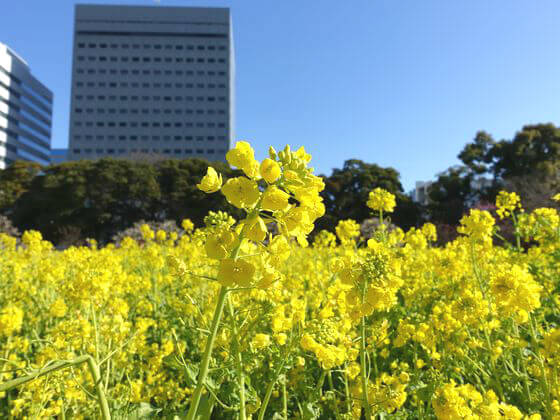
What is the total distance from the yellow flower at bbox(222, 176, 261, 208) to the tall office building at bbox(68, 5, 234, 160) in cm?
7743

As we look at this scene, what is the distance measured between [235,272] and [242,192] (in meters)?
0.25

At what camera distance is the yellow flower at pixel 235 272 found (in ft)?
3.29

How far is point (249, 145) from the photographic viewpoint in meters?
1.13

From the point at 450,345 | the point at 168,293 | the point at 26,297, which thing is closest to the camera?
the point at 450,345

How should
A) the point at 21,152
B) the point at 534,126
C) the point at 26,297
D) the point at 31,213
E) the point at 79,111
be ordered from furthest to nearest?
the point at 79,111 → the point at 21,152 → the point at 31,213 → the point at 534,126 → the point at 26,297

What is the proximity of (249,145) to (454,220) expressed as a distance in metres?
22.6

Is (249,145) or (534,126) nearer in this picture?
(249,145)

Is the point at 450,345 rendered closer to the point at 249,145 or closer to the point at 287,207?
the point at 287,207

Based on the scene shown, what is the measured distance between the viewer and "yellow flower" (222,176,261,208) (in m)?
1.05

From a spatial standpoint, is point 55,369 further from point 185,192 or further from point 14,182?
point 14,182

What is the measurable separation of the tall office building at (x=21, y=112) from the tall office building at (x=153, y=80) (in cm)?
915

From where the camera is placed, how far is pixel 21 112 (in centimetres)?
7138

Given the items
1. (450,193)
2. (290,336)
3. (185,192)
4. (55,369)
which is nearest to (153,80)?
(185,192)

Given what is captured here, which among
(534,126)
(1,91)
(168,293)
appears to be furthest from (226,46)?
(168,293)
